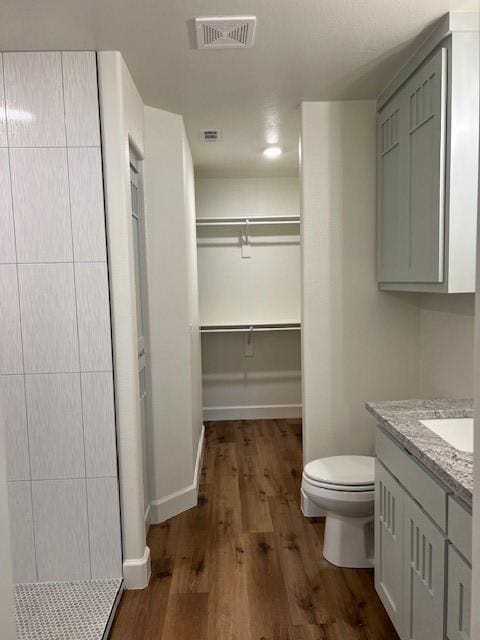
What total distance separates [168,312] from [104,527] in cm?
124

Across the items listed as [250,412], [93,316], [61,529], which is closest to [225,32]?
[93,316]

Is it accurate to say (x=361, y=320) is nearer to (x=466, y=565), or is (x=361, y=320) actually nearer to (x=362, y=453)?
(x=362, y=453)

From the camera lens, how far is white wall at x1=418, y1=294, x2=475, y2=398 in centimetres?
230

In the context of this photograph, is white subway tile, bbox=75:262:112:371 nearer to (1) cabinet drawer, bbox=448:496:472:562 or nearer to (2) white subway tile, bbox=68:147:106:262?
(2) white subway tile, bbox=68:147:106:262

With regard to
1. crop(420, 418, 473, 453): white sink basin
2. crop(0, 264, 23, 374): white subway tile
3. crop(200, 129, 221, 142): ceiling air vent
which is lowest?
crop(420, 418, 473, 453): white sink basin

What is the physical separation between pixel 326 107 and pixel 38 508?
2593 millimetres

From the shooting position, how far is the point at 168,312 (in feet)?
9.66

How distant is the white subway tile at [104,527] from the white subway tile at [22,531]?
272 millimetres

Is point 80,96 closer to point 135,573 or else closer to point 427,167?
point 427,167

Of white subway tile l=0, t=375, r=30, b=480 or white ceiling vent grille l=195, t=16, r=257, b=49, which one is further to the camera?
white subway tile l=0, t=375, r=30, b=480

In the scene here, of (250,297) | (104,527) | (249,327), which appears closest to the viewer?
(104,527)

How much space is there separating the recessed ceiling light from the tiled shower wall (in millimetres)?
1914

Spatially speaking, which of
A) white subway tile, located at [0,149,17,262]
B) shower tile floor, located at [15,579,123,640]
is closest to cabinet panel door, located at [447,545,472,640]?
shower tile floor, located at [15,579,123,640]

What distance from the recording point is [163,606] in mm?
2178
